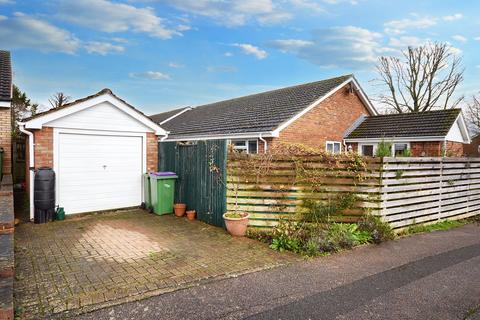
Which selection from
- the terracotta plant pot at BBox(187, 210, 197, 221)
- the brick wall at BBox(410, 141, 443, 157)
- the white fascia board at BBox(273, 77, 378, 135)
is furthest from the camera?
the brick wall at BBox(410, 141, 443, 157)

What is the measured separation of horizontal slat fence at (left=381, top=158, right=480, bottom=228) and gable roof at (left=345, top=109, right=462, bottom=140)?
17.1ft

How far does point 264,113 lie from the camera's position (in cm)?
1529

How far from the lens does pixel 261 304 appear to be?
3.72 meters

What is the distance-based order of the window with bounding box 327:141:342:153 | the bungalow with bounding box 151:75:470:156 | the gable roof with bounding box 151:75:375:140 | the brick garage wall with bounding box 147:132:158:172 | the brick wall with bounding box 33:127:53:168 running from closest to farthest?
1. the brick wall with bounding box 33:127:53:168
2. the brick garage wall with bounding box 147:132:158:172
3. the bungalow with bounding box 151:75:470:156
4. the gable roof with bounding box 151:75:375:140
5. the window with bounding box 327:141:342:153

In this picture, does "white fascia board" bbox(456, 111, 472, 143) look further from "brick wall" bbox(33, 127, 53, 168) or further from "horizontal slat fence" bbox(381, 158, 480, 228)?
"brick wall" bbox(33, 127, 53, 168)

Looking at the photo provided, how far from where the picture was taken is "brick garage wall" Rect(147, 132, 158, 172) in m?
10.1

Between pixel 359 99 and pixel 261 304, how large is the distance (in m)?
16.2

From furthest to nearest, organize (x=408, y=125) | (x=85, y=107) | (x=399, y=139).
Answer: (x=408, y=125), (x=399, y=139), (x=85, y=107)

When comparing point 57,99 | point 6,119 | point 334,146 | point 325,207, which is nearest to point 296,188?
point 325,207

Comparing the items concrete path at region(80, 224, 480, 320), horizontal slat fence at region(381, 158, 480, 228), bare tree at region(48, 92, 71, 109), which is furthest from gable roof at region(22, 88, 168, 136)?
bare tree at region(48, 92, 71, 109)

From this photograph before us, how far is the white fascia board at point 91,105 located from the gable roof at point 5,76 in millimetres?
2874

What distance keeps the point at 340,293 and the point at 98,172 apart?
7.70 metres

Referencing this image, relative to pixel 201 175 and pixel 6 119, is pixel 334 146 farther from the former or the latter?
pixel 6 119

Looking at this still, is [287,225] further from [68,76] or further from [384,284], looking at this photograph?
[68,76]
